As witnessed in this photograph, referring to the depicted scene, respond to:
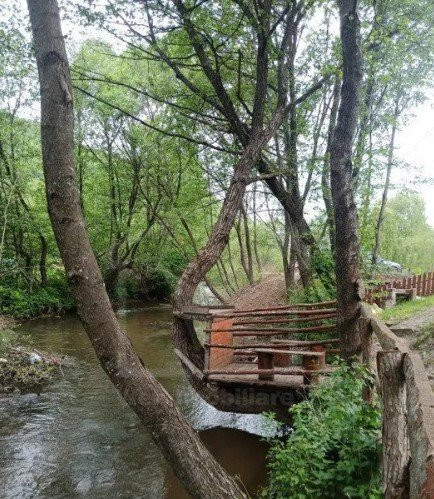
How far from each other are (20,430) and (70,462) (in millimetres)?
1608

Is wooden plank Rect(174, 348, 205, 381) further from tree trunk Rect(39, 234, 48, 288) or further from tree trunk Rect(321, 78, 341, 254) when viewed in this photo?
tree trunk Rect(39, 234, 48, 288)

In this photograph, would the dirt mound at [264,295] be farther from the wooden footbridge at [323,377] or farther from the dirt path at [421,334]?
the dirt path at [421,334]

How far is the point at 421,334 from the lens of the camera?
7.10m

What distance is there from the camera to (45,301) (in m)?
18.1

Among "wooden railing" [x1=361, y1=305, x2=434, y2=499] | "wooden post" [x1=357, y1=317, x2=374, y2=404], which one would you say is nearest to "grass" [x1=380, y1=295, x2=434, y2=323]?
"wooden post" [x1=357, y1=317, x2=374, y2=404]

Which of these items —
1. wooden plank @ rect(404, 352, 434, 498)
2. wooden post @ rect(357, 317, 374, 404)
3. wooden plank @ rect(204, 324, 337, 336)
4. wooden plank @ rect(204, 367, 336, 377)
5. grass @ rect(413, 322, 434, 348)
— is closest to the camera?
wooden plank @ rect(404, 352, 434, 498)

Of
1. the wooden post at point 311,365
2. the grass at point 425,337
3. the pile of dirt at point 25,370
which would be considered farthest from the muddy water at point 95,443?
the grass at point 425,337

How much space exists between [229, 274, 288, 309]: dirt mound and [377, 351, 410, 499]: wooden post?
33.3ft

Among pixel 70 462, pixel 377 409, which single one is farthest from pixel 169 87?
pixel 377 409

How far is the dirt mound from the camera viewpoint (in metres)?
13.3

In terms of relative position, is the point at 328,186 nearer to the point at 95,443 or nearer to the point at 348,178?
the point at 348,178

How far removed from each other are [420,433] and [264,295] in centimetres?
1241

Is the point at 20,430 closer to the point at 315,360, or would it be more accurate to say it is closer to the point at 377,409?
the point at 315,360

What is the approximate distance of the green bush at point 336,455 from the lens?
3037 mm
